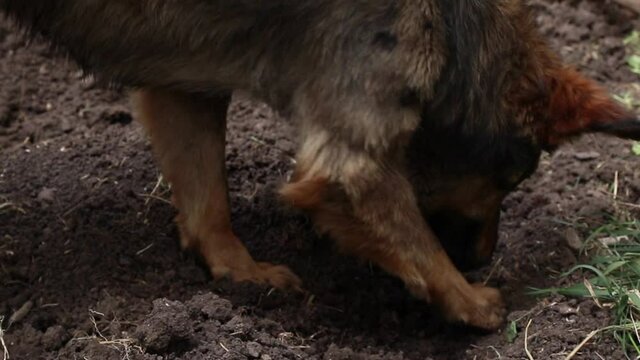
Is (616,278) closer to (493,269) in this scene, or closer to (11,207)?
(493,269)

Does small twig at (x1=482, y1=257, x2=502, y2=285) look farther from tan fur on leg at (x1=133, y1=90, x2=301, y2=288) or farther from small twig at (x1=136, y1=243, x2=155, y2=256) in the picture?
small twig at (x1=136, y1=243, x2=155, y2=256)

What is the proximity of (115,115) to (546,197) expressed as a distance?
2230 millimetres

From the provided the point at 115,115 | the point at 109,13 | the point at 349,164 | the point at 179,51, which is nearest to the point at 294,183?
the point at 349,164

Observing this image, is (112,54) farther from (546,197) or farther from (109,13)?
(546,197)

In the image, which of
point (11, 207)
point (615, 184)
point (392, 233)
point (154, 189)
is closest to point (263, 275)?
point (392, 233)

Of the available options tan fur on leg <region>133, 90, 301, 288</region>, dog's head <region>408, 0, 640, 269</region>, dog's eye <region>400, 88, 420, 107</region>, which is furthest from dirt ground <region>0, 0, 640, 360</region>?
dog's eye <region>400, 88, 420, 107</region>

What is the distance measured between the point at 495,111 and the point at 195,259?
4.80 ft

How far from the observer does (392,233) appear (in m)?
4.65

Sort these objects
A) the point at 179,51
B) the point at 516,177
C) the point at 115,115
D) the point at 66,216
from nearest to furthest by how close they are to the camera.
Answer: the point at 179,51
the point at 516,177
the point at 66,216
the point at 115,115

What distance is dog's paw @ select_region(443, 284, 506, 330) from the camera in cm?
481

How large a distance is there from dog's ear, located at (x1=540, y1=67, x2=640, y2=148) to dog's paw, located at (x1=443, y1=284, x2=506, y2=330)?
724 millimetres

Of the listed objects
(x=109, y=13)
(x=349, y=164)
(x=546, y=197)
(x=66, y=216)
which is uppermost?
(x=109, y=13)

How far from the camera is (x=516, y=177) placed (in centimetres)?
492

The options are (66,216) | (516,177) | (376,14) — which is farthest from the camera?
(66,216)
